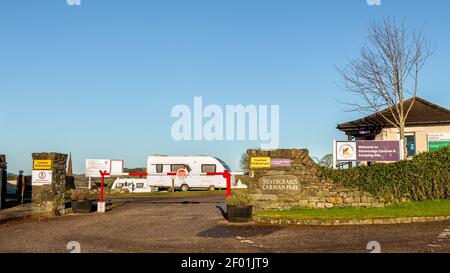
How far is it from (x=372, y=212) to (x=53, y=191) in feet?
37.9

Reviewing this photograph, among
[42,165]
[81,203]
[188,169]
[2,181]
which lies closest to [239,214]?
[81,203]

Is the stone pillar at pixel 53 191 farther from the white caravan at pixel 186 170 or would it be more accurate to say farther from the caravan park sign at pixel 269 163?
the white caravan at pixel 186 170

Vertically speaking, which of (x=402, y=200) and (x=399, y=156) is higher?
(x=399, y=156)

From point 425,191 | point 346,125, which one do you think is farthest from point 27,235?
point 346,125

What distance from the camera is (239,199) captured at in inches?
552

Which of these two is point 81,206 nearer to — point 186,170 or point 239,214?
point 239,214

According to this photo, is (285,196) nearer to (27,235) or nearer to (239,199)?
(239,199)

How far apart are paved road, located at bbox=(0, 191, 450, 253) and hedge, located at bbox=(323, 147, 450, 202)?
11.7ft

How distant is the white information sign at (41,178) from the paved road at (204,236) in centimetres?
198

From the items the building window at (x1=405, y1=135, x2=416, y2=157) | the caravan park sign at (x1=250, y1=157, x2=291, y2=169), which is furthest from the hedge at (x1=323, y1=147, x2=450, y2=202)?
the building window at (x1=405, y1=135, x2=416, y2=157)

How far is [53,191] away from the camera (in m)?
16.2

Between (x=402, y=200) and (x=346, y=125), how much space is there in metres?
16.1

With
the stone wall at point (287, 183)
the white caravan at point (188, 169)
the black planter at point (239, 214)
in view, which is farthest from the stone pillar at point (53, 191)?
the white caravan at point (188, 169)

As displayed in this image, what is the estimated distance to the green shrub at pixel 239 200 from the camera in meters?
13.8
